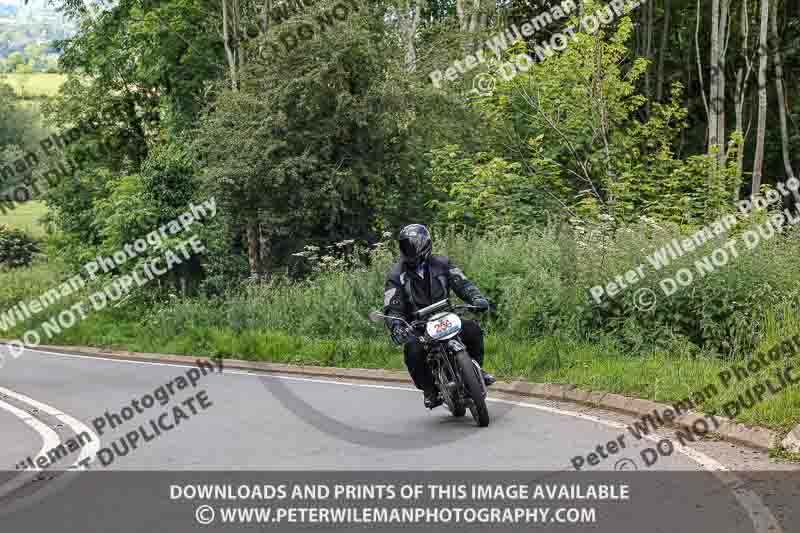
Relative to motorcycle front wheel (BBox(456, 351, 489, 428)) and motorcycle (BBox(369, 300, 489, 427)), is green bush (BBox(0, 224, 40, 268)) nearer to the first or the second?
motorcycle (BBox(369, 300, 489, 427))

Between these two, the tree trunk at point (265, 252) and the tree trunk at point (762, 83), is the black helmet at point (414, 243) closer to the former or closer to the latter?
the tree trunk at point (265, 252)

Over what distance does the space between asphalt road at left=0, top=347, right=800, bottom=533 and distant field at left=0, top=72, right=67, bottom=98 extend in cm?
9348

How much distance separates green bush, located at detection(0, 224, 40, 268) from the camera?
50.4 m

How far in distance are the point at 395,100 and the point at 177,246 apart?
23.5ft

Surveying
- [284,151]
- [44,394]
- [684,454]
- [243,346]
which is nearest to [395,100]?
[284,151]

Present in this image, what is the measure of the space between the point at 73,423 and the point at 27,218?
62.5m

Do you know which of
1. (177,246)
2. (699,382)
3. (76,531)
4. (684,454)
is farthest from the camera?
(177,246)

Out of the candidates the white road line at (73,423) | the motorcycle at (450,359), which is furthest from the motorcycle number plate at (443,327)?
the white road line at (73,423)

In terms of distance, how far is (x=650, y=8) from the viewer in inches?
1423

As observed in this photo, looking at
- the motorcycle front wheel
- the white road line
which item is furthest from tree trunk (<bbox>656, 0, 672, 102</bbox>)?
the motorcycle front wheel

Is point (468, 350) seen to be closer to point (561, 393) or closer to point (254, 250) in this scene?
point (561, 393)

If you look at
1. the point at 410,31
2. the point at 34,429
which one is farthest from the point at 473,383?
the point at 410,31

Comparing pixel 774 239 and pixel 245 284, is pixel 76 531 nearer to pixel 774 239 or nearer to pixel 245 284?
pixel 774 239

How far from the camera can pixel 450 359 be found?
33.0ft
